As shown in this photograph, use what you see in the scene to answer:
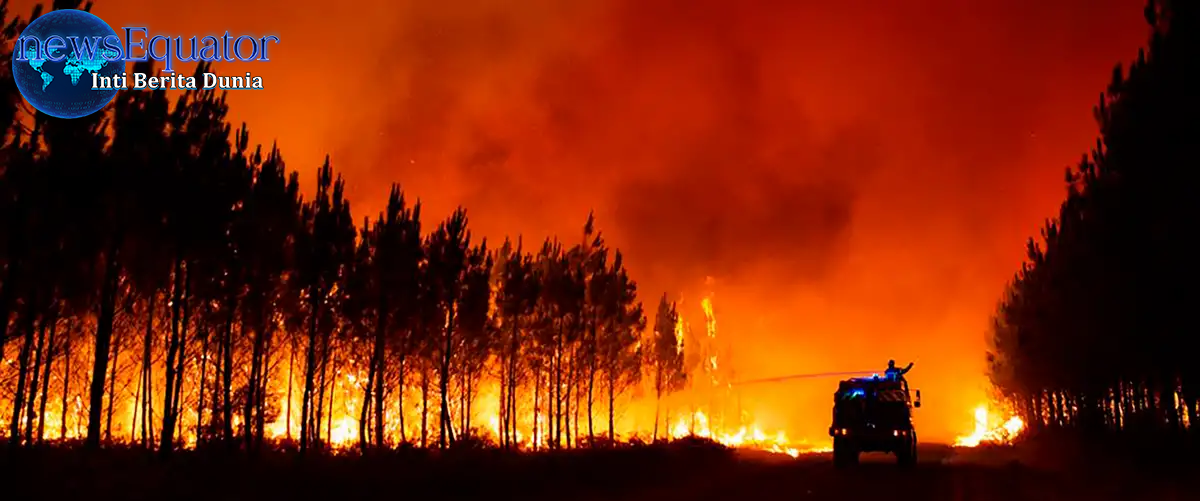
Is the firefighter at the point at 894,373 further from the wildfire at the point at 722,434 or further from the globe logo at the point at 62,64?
the wildfire at the point at 722,434

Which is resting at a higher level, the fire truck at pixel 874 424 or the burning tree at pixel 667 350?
the burning tree at pixel 667 350

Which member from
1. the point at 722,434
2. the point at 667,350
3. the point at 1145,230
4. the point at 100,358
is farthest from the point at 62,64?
the point at 722,434

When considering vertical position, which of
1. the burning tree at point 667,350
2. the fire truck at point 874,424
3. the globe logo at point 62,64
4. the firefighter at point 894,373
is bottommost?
the fire truck at point 874,424

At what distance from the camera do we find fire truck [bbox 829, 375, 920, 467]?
102 ft

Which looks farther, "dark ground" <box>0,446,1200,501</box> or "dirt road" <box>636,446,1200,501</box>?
"dirt road" <box>636,446,1200,501</box>

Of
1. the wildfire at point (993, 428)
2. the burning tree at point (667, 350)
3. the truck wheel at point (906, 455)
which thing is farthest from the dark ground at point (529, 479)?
the wildfire at point (993, 428)

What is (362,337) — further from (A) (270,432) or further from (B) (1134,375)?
(B) (1134,375)

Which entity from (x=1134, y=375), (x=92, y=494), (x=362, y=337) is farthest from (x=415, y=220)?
(x=1134, y=375)

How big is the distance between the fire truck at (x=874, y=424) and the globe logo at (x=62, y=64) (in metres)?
24.5

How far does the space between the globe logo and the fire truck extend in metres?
24.5

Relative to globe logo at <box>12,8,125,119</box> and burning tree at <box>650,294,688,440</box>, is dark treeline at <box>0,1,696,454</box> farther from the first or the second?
burning tree at <box>650,294,688,440</box>

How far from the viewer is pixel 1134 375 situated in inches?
1421

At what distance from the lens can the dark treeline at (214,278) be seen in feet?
58.1

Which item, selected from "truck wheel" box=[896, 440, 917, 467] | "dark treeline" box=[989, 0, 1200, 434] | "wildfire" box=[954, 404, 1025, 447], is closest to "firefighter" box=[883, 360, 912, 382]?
"truck wheel" box=[896, 440, 917, 467]
